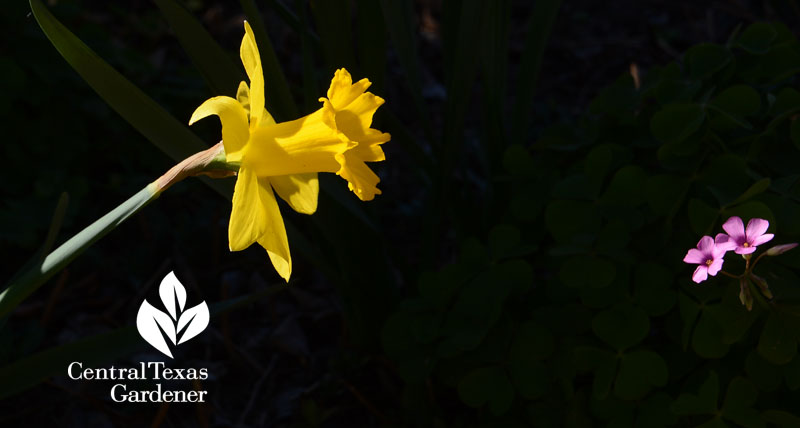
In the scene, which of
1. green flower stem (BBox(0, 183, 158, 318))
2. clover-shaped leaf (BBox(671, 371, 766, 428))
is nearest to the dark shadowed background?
clover-shaped leaf (BBox(671, 371, 766, 428))

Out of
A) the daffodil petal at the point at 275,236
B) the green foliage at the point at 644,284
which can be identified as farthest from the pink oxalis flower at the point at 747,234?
the daffodil petal at the point at 275,236

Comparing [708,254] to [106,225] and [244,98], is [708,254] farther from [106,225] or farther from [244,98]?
[106,225]

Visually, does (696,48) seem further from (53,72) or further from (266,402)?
(53,72)

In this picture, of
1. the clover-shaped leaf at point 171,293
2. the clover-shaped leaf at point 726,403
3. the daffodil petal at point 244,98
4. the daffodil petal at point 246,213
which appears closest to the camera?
the daffodil petal at point 246,213

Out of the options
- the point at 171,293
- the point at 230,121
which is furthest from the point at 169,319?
the point at 230,121

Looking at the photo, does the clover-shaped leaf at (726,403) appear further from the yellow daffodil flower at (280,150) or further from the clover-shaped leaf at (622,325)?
the yellow daffodil flower at (280,150)

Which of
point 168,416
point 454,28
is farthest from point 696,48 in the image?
point 168,416

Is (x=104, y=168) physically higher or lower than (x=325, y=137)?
higher
